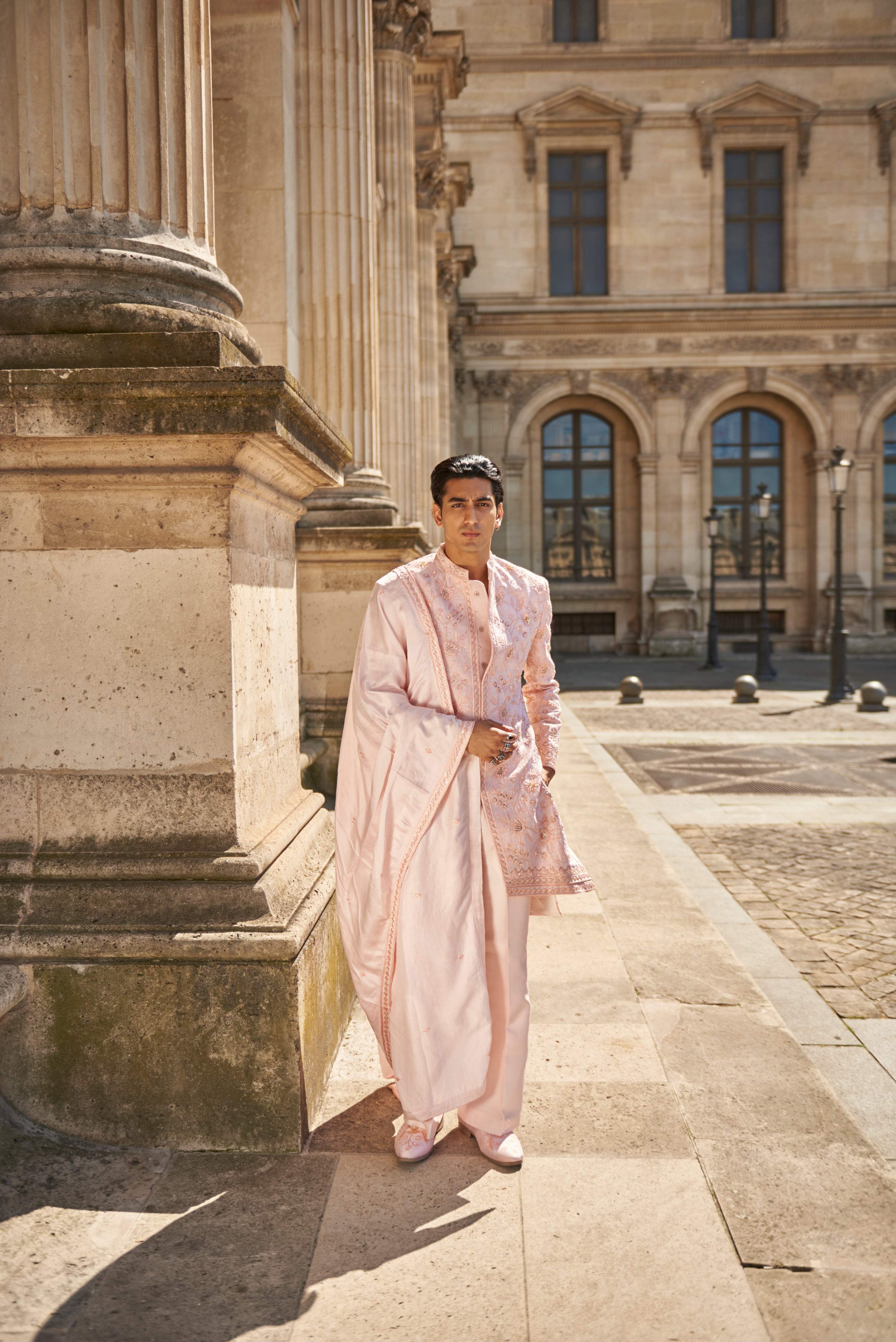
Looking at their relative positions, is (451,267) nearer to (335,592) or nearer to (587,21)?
(587,21)

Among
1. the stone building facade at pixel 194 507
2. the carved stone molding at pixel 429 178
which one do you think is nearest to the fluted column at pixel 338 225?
the stone building facade at pixel 194 507

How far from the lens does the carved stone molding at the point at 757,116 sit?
29094 millimetres

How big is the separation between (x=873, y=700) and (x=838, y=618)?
243 centimetres

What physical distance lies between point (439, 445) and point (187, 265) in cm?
1604

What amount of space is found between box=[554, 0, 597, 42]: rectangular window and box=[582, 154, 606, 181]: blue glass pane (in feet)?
9.83

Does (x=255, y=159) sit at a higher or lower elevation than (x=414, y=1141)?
higher

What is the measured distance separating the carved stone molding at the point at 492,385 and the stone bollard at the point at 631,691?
544 inches

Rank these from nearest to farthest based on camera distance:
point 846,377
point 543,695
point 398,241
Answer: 1. point 543,695
2. point 398,241
3. point 846,377

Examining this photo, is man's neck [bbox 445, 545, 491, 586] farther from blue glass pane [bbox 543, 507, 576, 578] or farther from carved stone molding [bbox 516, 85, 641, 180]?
carved stone molding [bbox 516, 85, 641, 180]

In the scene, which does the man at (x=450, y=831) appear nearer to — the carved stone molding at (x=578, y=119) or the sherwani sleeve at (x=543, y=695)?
the sherwani sleeve at (x=543, y=695)

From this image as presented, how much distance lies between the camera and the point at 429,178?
15.6 metres

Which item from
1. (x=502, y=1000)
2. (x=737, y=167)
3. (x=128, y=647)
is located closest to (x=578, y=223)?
(x=737, y=167)

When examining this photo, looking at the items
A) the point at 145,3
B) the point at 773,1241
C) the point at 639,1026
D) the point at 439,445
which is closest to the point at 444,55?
the point at 439,445

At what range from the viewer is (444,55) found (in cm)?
1551
